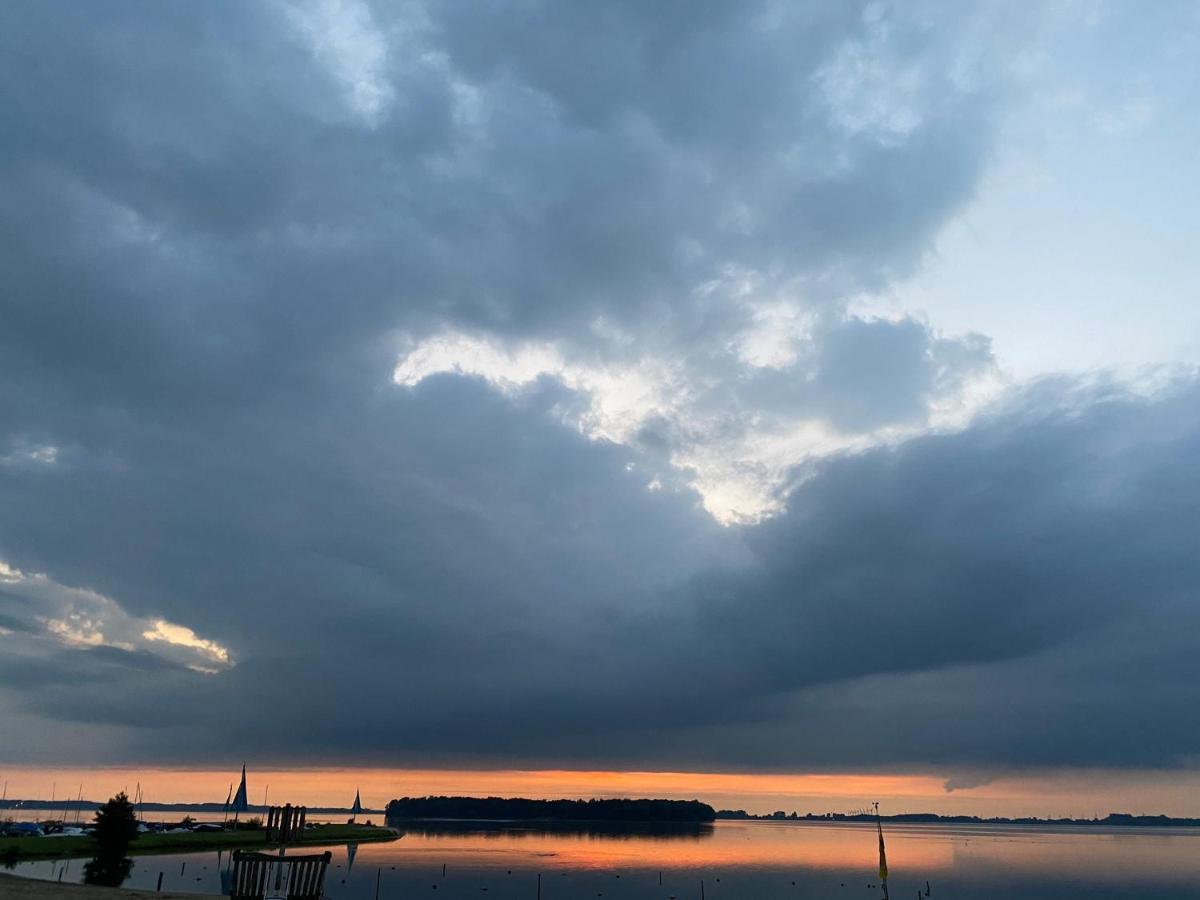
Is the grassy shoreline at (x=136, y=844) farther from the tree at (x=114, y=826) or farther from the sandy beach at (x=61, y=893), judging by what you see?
the sandy beach at (x=61, y=893)

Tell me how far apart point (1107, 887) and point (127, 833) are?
166864 millimetres

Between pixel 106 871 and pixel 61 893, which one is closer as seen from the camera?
pixel 61 893

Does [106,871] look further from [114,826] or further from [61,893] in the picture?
[61,893]

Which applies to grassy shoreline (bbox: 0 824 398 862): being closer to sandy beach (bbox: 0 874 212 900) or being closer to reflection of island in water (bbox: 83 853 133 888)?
reflection of island in water (bbox: 83 853 133 888)

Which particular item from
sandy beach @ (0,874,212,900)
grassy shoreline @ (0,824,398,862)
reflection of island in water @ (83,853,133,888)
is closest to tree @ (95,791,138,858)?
reflection of island in water @ (83,853,133,888)

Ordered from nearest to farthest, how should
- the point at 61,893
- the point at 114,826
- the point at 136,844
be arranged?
the point at 61,893 → the point at 114,826 → the point at 136,844

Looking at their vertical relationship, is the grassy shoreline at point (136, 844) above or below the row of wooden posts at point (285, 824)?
below

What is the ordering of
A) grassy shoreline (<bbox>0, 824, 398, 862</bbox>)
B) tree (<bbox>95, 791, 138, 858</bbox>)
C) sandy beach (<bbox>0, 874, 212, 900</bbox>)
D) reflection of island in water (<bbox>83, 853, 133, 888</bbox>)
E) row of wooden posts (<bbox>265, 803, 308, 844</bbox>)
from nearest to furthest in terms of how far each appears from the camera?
1. row of wooden posts (<bbox>265, 803, 308, 844</bbox>)
2. sandy beach (<bbox>0, 874, 212, 900</bbox>)
3. reflection of island in water (<bbox>83, 853, 133, 888</bbox>)
4. tree (<bbox>95, 791, 138, 858</bbox>)
5. grassy shoreline (<bbox>0, 824, 398, 862</bbox>)

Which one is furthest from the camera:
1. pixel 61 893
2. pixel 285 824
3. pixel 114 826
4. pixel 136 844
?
pixel 136 844

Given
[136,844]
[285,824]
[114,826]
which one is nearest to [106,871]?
[114,826]

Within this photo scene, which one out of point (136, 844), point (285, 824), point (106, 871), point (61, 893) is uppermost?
point (285, 824)

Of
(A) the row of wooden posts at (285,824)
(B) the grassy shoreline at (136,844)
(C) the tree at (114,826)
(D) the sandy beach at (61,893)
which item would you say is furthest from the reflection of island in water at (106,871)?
(A) the row of wooden posts at (285,824)

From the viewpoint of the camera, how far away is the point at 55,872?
111375mm

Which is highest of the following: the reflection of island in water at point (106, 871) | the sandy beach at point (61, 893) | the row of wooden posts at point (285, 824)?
the row of wooden posts at point (285, 824)
